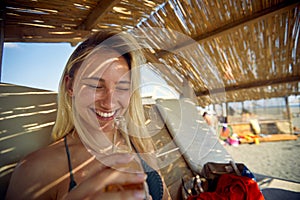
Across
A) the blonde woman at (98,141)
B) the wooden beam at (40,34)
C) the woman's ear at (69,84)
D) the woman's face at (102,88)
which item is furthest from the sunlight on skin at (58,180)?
the wooden beam at (40,34)

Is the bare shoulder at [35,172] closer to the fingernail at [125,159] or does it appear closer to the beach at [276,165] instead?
the fingernail at [125,159]

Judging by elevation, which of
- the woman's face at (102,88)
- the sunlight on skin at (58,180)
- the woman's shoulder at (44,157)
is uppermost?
the woman's face at (102,88)

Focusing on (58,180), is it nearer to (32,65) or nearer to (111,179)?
(111,179)

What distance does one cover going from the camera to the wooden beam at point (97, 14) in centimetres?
176

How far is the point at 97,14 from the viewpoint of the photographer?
1.95 meters

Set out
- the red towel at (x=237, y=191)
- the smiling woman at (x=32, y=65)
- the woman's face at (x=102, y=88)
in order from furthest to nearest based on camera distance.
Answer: the red towel at (x=237, y=191) < the smiling woman at (x=32, y=65) < the woman's face at (x=102, y=88)

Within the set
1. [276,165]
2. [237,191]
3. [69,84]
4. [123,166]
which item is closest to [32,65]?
[69,84]

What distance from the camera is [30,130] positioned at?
4.22ft

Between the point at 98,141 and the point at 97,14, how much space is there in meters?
1.71

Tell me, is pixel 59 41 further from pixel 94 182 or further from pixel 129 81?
pixel 94 182

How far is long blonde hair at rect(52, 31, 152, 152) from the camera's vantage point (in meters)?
0.63

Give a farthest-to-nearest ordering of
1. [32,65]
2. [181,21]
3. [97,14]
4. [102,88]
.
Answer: [181,21], [97,14], [32,65], [102,88]

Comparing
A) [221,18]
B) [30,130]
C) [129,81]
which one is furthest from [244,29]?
[30,130]

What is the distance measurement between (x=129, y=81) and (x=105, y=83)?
0.10 m
